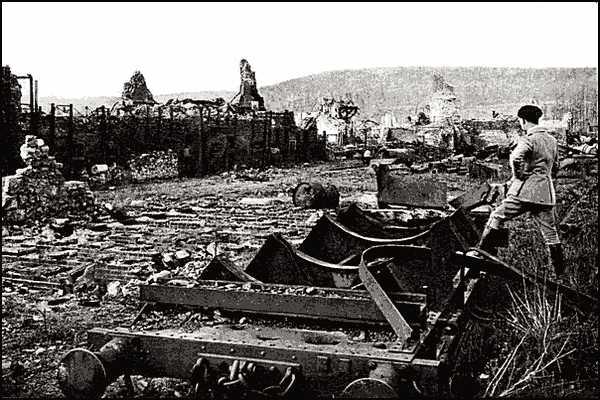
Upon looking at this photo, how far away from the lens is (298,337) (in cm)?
400

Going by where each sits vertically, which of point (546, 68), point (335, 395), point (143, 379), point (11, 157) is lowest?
point (143, 379)

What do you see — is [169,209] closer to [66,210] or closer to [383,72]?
[66,210]

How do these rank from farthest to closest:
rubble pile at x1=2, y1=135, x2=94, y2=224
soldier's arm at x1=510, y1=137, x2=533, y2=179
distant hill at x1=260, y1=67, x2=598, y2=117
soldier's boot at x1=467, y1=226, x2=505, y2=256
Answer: distant hill at x1=260, y1=67, x2=598, y2=117 → rubble pile at x1=2, y1=135, x2=94, y2=224 → soldier's arm at x1=510, y1=137, x2=533, y2=179 → soldier's boot at x1=467, y1=226, x2=505, y2=256

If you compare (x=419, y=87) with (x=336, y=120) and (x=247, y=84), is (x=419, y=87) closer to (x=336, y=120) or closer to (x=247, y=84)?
(x=336, y=120)

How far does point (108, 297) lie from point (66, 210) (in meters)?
7.42

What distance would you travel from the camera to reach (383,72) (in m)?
91.6

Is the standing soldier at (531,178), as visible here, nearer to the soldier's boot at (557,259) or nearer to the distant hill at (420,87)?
the soldier's boot at (557,259)

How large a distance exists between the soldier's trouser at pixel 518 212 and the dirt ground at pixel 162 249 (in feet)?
1.44

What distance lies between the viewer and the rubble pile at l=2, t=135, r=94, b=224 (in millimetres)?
13398

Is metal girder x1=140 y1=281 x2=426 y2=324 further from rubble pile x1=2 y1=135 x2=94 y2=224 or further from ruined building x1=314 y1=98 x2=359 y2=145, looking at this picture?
ruined building x1=314 y1=98 x2=359 y2=145

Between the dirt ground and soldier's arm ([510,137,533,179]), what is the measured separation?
36.1 inches

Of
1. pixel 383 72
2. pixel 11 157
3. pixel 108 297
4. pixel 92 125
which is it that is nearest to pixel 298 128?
pixel 92 125

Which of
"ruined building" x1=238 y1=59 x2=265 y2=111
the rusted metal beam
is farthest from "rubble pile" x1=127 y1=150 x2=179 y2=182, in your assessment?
the rusted metal beam

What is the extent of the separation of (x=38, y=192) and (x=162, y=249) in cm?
478
